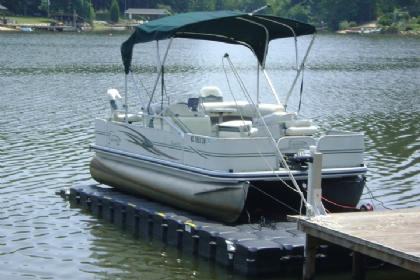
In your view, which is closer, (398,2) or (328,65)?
(328,65)

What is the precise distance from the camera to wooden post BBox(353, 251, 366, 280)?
10633 mm

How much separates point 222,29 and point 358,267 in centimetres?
576

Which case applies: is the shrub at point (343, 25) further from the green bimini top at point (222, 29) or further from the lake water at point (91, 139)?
the green bimini top at point (222, 29)

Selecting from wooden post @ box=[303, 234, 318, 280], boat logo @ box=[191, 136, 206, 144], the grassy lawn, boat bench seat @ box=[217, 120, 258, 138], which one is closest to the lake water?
wooden post @ box=[303, 234, 318, 280]

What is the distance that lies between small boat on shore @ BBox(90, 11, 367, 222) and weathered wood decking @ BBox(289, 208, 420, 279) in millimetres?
1214

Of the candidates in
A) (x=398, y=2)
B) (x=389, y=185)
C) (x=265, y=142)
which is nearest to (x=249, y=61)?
(x=389, y=185)

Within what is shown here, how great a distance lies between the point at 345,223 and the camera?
410 inches

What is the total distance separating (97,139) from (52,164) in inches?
116

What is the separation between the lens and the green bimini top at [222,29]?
13586 millimetres

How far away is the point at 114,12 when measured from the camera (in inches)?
5522

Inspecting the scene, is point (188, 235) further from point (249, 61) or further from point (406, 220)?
point (249, 61)

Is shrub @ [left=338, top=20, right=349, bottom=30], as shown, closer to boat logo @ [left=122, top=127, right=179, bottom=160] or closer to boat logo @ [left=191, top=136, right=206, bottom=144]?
boat logo @ [left=122, top=127, right=179, bottom=160]

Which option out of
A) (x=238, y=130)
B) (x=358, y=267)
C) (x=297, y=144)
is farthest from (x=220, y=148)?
(x=358, y=267)

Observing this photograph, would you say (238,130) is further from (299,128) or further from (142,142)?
(142,142)
